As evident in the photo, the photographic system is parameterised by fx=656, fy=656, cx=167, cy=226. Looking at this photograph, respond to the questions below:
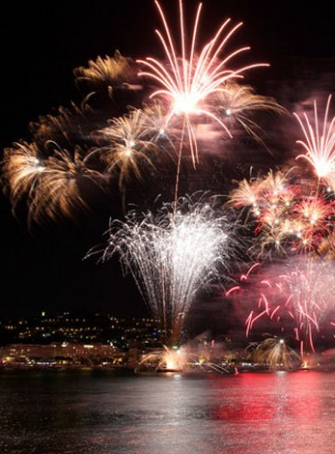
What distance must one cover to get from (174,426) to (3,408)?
32.8 ft

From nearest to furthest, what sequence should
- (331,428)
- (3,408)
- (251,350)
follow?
(331,428)
(3,408)
(251,350)

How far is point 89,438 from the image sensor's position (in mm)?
16062

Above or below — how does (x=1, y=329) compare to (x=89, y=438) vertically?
above

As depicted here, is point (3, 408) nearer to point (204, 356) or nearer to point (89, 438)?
Result: point (89, 438)

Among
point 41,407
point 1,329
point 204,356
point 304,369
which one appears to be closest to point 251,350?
point 204,356

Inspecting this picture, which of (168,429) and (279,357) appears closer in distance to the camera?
(168,429)

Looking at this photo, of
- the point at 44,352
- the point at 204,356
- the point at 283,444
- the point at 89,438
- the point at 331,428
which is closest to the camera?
the point at 283,444

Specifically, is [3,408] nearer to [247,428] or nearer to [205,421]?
[205,421]

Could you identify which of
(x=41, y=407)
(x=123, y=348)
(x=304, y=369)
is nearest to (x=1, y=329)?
(x=123, y=348)

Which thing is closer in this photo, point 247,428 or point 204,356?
point 247,428

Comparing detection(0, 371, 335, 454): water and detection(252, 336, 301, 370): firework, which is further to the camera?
detection(252, 336, 301, 370): firework

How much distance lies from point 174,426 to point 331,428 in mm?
4378

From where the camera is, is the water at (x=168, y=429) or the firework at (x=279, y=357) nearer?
the water at (x=168, y=429)

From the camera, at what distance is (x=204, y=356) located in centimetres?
11869
